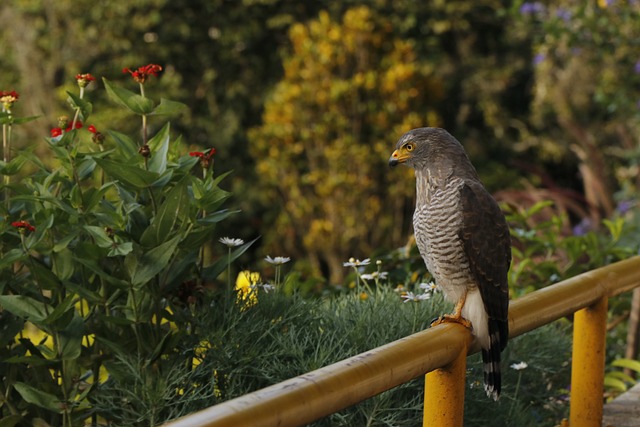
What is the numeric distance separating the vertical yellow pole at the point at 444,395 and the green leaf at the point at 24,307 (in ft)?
3.57

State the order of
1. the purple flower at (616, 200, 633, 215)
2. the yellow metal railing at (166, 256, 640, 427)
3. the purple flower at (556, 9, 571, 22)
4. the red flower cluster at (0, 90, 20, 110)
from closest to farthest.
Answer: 1. the yellow metal railing at (166, 256, 640, 427)
2. the red flower cluster at (0, 90, 20, 110)
3. the purple flower at (616, 200, 633, 215)
4. the purple flower at (556, 9, 571, 22)

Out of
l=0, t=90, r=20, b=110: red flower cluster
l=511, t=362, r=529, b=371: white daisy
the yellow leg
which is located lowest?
l=511, t=362, r=529, b=371: white daisy

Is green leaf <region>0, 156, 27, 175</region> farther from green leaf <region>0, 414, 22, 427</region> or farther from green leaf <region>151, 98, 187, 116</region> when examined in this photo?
green leaf <region>0, 414, 22, 427</region>

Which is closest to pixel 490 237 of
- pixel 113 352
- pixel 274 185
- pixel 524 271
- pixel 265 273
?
pixel 113 352

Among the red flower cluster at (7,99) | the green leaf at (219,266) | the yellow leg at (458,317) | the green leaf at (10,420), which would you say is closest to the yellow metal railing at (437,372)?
the yellow leg at (458,317)

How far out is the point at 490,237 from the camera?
273 cm

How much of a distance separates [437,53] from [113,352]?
795cm

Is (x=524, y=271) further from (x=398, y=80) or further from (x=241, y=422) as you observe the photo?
(x=398, y=80)

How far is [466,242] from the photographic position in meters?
2.72

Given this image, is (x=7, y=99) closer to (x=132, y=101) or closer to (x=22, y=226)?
(x=132, y=101)

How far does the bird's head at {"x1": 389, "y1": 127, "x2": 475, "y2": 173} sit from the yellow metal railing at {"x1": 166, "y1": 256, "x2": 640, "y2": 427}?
411mm

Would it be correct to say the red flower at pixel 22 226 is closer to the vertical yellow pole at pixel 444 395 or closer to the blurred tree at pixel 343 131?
the vertical yellow pole at pixel 444 395

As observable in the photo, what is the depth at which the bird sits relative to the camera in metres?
2.69

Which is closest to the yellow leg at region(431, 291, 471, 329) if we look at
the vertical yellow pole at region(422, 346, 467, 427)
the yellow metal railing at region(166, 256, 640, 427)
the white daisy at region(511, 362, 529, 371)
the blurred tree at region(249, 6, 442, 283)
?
the yellow metal railing at region(166, 256, 640, 427)
